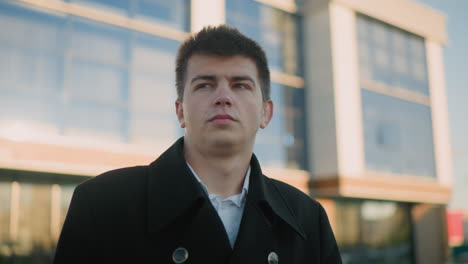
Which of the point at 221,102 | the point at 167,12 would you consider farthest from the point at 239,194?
the point at 167,12

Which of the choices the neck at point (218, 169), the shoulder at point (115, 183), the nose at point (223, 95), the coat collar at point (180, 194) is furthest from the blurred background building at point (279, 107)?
the nose at point (223, 95)

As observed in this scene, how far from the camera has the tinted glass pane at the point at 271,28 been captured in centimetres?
1666

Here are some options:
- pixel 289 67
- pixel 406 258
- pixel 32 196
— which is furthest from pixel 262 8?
pixel 406 258

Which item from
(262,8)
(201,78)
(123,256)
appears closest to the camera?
(123,256)

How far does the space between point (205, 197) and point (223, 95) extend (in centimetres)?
46

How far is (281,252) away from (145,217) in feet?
2.15

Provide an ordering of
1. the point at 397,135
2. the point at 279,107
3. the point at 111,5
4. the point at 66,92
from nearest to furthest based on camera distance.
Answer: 1. the point at 66,92
2. the point at 111,5
3. the point at 279,107
4. the point at 397,135

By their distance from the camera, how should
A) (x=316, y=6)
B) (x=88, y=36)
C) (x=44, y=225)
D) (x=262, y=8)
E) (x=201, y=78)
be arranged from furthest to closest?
(x=316, y=6) → (x=262, y=8) → (x=88, y=36) → (x=44, y=225) → (x=201, y=78)

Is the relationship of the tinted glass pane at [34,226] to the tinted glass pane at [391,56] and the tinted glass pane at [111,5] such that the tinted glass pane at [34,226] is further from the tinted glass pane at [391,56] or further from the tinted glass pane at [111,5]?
the tinted glass pane at [391,56]

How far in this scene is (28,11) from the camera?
1209 centimetres

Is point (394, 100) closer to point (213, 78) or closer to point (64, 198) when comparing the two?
point (64, 198)

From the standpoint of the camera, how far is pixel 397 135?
769 inches

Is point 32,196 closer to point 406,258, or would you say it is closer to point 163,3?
point 163,3

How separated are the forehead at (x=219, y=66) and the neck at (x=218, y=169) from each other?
36 centimetres
